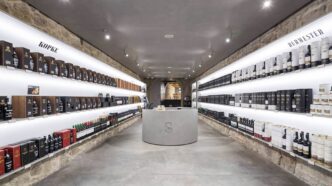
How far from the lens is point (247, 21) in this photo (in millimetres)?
4113

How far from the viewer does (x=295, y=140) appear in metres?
3.35

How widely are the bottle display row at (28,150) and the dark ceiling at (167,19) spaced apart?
6.88 feet

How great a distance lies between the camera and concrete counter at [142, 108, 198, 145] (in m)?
5.87

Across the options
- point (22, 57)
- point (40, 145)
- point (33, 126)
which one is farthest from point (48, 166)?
point (22, 57)

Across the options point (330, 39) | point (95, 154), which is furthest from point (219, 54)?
point (95, 154)

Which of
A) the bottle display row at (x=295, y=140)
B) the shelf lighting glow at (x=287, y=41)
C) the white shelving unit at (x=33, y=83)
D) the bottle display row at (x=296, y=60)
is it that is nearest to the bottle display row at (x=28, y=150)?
the white shelving unit at (x=33, y=83)

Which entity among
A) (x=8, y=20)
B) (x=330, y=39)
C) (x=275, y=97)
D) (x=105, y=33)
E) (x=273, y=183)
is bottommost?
(x=273, y=183)

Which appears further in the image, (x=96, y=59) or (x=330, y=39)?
(x=96, y=59)

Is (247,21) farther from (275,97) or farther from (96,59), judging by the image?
(96,59)

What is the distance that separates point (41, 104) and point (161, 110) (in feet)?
10.8

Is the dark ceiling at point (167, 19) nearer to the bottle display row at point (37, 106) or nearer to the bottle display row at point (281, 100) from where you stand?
the bottle display row at point (281, 100)

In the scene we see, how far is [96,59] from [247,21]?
13.6 feet

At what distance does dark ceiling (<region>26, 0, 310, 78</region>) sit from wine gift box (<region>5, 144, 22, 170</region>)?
2.11 m

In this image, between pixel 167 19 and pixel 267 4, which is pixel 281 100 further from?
pixel 167 19
